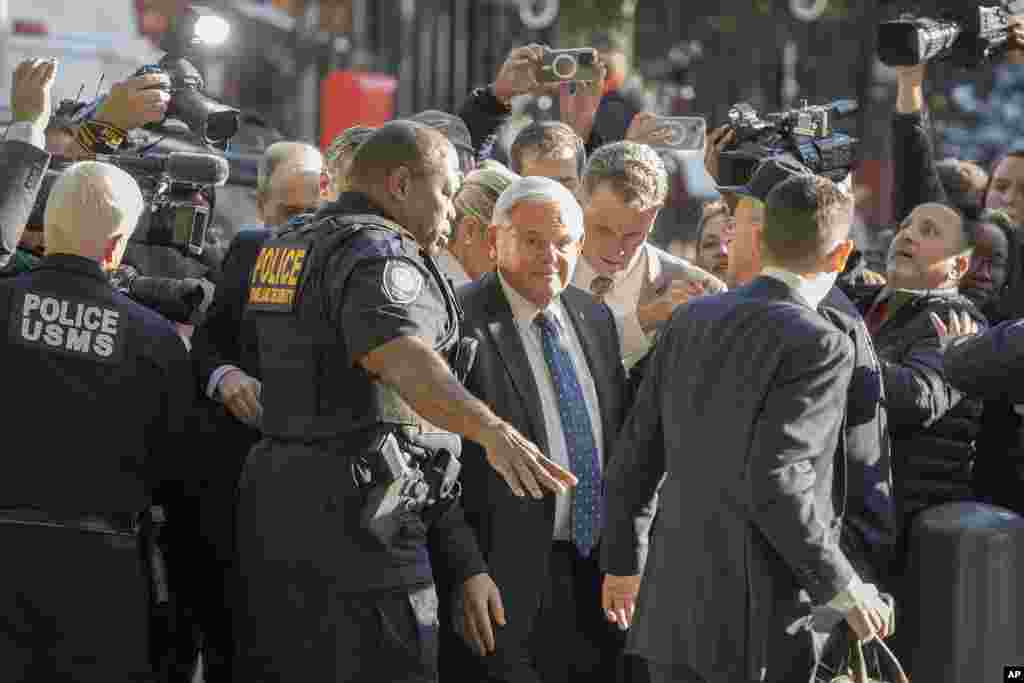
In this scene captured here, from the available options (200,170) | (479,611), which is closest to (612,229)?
(200,170)

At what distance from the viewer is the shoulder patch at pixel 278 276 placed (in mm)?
4625

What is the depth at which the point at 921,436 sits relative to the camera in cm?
583

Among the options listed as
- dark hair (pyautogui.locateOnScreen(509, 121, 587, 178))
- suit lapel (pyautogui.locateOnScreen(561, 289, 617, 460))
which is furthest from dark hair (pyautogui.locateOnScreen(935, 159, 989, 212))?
suit lapel (pyautogui.locateOnScreen(561, 289, 617, 460))

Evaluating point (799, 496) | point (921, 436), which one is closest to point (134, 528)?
point (799, 496)

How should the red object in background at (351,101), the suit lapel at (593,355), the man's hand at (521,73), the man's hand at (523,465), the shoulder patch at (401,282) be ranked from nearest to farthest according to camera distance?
the man's hand at (523,465), the shoulder patch at (401,282), the suit lapel at (593,355), the man's hand at (521,73), the red object in background at (351,101)

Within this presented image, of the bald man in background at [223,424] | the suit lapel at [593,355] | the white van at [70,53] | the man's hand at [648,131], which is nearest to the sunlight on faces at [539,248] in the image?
the suit lapel at [593,355]

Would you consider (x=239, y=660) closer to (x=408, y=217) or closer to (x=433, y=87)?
(x=408, y=217)

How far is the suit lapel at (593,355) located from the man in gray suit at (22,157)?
5.15ft

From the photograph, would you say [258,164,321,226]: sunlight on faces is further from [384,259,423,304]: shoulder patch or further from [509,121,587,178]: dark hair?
[384,259,423,304]: shoulder patch

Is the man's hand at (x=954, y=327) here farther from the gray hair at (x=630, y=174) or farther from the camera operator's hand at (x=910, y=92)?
the camera operator's hand at (x=910, y=92)

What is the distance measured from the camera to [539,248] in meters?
5.23

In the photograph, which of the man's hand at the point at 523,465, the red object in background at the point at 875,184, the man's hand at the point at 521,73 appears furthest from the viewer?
the red object in background at the point at 875,184

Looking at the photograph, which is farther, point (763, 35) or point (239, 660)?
point (763, 35)

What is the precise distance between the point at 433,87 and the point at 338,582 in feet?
66.3
